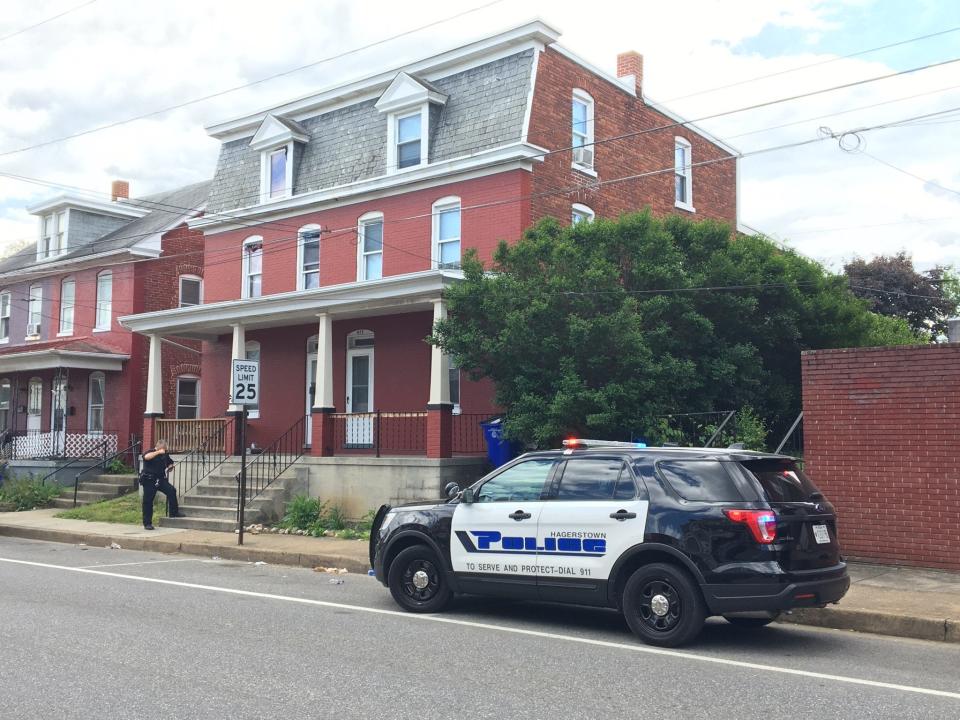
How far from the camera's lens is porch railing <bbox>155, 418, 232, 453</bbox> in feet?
71.6

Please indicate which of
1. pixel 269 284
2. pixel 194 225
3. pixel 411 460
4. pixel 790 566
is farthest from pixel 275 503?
pixel 790 566

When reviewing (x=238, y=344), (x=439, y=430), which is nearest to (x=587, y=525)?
(x=439, y=430)

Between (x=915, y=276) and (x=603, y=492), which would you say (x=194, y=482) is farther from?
(x=915, y=276)

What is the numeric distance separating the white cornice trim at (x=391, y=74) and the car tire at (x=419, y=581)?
46.0 feet

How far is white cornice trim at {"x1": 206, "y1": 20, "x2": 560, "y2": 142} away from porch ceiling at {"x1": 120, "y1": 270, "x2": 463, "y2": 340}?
5.73 metres

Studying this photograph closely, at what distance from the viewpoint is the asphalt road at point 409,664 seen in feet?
20.4

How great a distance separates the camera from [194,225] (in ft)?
85.6

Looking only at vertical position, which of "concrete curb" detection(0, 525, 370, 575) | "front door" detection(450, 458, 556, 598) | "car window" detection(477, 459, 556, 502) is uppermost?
"car window" detection(477, 459, 556, 502)

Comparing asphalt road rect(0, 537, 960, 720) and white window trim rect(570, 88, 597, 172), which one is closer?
asphalt road rect(0, 537, 960, 720)

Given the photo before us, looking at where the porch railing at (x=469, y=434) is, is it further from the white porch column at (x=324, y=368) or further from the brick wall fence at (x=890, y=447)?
the brick wall fence at (x=890, y=447)

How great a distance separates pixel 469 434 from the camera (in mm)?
19422

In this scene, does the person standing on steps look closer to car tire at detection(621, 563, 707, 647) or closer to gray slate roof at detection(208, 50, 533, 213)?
gray slate roof at detection(208, 50, 533, 213)

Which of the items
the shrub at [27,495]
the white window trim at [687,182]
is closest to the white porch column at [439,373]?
the white window trim at [687,182]

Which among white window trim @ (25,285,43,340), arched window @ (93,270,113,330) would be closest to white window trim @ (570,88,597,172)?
arched window @ (93,270,113,330)
